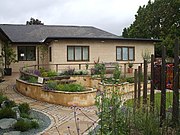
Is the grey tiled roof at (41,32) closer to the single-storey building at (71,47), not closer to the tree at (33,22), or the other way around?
the single-storey building at (71,47)

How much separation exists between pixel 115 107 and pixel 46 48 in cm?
1793

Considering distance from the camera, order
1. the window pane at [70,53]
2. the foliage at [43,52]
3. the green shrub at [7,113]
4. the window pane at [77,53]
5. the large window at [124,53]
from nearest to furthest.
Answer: the green shrub at [7,113] < the window pane at [70,53] < the window pane at [77,53] < the large window at [124,53] < the foliage at [43,52]

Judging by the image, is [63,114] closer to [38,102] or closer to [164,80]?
[38,102]

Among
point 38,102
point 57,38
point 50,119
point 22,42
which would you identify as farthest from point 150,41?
point 50,119

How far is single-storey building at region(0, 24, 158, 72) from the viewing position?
18266 mm

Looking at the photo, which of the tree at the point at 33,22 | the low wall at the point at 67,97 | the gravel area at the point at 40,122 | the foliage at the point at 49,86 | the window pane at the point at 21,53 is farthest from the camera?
the tree at the point at 33,22

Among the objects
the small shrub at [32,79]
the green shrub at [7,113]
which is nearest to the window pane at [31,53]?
the small shrub at [32,79]

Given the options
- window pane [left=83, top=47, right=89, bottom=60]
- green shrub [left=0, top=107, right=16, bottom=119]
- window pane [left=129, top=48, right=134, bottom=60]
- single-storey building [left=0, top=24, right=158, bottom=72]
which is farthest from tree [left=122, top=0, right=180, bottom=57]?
green shrub [left=0, top=107, right=16, bottom=119]

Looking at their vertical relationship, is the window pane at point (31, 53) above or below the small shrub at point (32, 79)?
above

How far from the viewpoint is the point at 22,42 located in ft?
71.7

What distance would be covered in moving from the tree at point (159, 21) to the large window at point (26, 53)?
611 inches

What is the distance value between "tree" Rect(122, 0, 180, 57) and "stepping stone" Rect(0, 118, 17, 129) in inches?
1028

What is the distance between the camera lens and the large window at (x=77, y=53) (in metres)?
18.6

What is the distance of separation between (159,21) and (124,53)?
16816 mm
